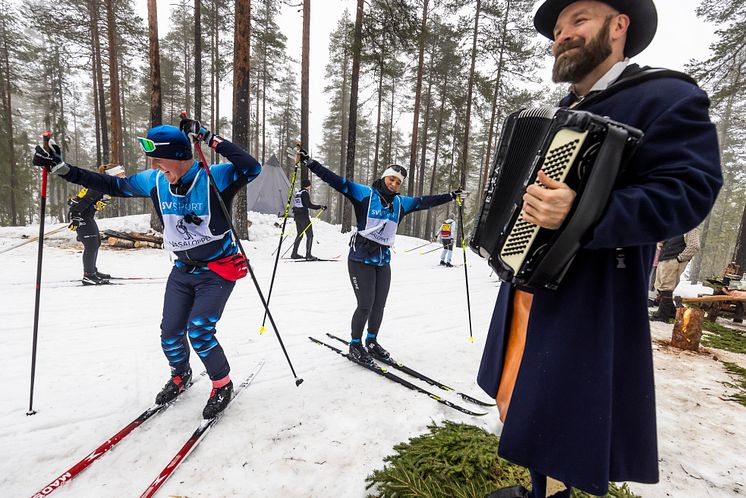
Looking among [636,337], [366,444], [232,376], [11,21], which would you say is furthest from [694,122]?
[11,21]

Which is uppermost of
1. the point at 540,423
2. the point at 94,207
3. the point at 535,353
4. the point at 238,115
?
the point at 238,115

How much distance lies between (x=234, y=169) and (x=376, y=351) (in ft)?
8.83

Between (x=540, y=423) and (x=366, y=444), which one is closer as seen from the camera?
(x=540, y=423)

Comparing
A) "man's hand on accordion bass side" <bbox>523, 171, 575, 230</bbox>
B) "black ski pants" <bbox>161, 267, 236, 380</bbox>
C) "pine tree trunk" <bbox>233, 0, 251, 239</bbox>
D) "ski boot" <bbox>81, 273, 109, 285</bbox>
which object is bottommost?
"ski boot" <bbox>81, 273, 109, 285</bbox>

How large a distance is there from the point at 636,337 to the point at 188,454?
2832 mm

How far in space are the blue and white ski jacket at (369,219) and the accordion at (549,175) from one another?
8.00 feet

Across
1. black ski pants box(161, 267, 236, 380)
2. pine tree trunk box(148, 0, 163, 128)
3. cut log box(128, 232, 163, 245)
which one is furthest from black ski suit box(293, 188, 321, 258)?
black ski pants box(161, 267, 236, 380)

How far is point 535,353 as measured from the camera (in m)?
1.32

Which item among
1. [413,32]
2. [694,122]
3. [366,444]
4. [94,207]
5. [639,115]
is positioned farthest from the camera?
[413,32]

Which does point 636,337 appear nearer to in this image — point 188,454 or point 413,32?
point 188,454

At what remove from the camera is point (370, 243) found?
3998 millimetres

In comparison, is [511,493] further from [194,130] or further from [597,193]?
[194,130]

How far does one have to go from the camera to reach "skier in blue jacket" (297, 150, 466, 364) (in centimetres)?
400

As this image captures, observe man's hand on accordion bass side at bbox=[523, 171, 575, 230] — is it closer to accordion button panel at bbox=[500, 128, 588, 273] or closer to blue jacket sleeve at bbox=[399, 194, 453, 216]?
accordion button panel at bbox=[500, 128, 588, 273]
